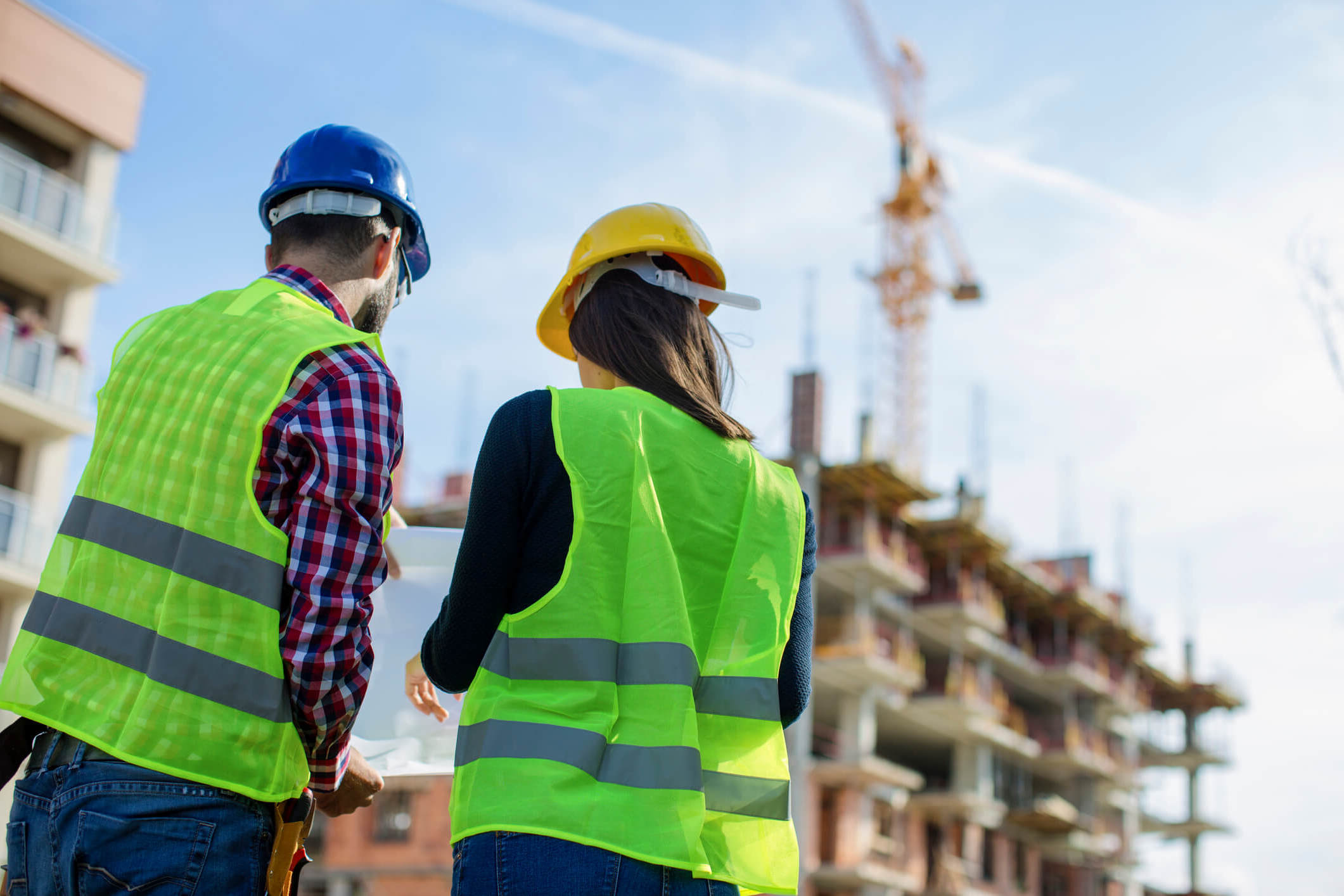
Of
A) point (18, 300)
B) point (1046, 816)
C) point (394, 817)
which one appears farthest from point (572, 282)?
point (1046, 816)

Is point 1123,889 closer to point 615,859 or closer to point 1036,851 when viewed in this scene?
point 1036,851

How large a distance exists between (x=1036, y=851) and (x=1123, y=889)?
386 inches

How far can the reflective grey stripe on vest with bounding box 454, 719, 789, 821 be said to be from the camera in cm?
208

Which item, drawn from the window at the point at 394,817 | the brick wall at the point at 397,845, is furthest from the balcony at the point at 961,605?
the window at the point at 394,817

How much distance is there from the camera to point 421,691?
299 cm

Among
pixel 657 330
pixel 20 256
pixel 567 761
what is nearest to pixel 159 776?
pixel 567 761

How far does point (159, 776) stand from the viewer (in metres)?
2.15

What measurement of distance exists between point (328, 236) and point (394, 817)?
1356 inches

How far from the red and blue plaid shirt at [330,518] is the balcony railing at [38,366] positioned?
23287mm

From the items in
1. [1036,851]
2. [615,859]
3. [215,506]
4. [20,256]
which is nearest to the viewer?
[615,859]

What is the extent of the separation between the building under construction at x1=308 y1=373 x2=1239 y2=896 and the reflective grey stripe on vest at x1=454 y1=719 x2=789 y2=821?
1247 inches

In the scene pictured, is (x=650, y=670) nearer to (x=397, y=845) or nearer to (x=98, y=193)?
(x=98, y=193)

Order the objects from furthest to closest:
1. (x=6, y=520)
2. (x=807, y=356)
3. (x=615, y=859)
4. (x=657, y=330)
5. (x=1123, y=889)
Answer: (x=1123, y=889) < (x=807, y=356) < (x=6, y=520) < (x=657, y=330) < (x=615, y=859)

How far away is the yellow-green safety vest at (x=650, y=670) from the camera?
6.83 ft
